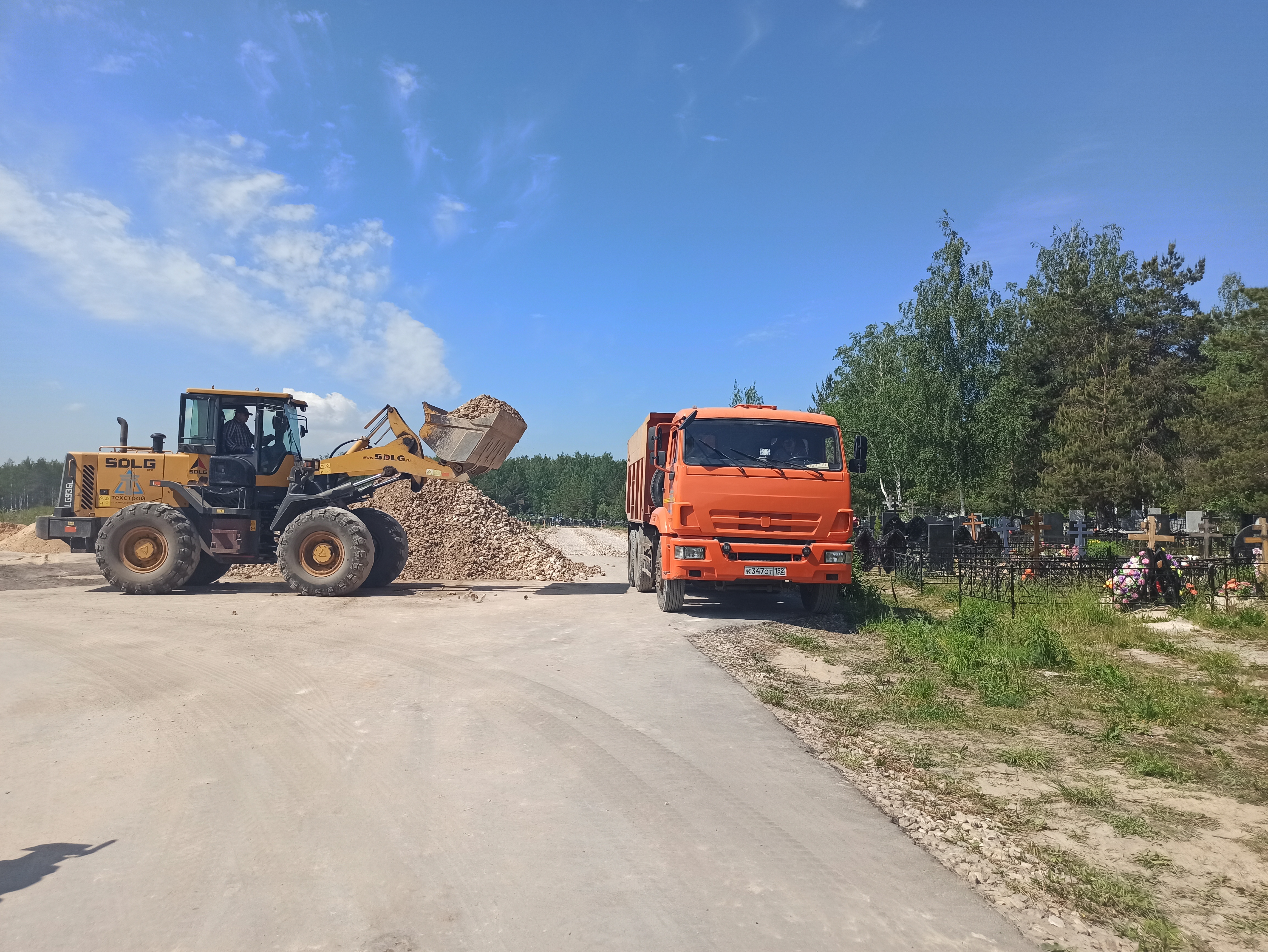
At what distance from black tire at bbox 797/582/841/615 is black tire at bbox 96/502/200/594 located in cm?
1034

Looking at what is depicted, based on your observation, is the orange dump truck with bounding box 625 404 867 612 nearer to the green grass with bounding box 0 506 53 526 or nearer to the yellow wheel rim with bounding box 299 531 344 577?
the yellow wheel rim with bounding box 299 531 344 577

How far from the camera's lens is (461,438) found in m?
14.6

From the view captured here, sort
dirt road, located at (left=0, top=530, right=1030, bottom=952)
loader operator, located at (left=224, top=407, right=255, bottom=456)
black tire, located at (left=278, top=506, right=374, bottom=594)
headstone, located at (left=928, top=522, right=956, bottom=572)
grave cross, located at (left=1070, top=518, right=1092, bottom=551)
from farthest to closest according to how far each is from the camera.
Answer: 1. grave cross, located at (left=1070, top=518, right=1092, bottom=551)
2. headstone, located at (left=928, top=522, right=956, bottom=572)
3. loader operator, located at (left=224, top=407, right=255, bottom=456)
4. black tire, located at (left=278, top=506, right=374, bottom=594)
5. dirt road, located at (left=0, top=530, right=1030, bottom=952)

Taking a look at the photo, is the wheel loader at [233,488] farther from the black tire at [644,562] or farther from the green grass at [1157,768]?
the green grass at [1157,768]

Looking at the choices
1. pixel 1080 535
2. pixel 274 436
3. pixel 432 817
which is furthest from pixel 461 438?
pixel 1080 535

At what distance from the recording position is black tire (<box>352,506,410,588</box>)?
1486cm

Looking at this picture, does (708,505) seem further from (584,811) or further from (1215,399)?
(1215,399)

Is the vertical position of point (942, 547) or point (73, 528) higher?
point (73, 528)

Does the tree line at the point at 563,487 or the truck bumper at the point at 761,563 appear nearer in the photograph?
the truck bumper at the point at 761,563

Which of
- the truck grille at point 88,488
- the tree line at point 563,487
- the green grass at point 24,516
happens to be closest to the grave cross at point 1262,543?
the truck grille at point 88,488

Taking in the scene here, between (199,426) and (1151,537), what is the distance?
17373 mm

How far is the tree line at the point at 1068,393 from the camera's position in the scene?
29141 mm

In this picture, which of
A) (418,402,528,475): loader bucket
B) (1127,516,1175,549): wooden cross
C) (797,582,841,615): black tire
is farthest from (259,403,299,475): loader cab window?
(1127,516,1175,549): wooden cross

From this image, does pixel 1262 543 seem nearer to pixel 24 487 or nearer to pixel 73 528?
pixel 73 528
